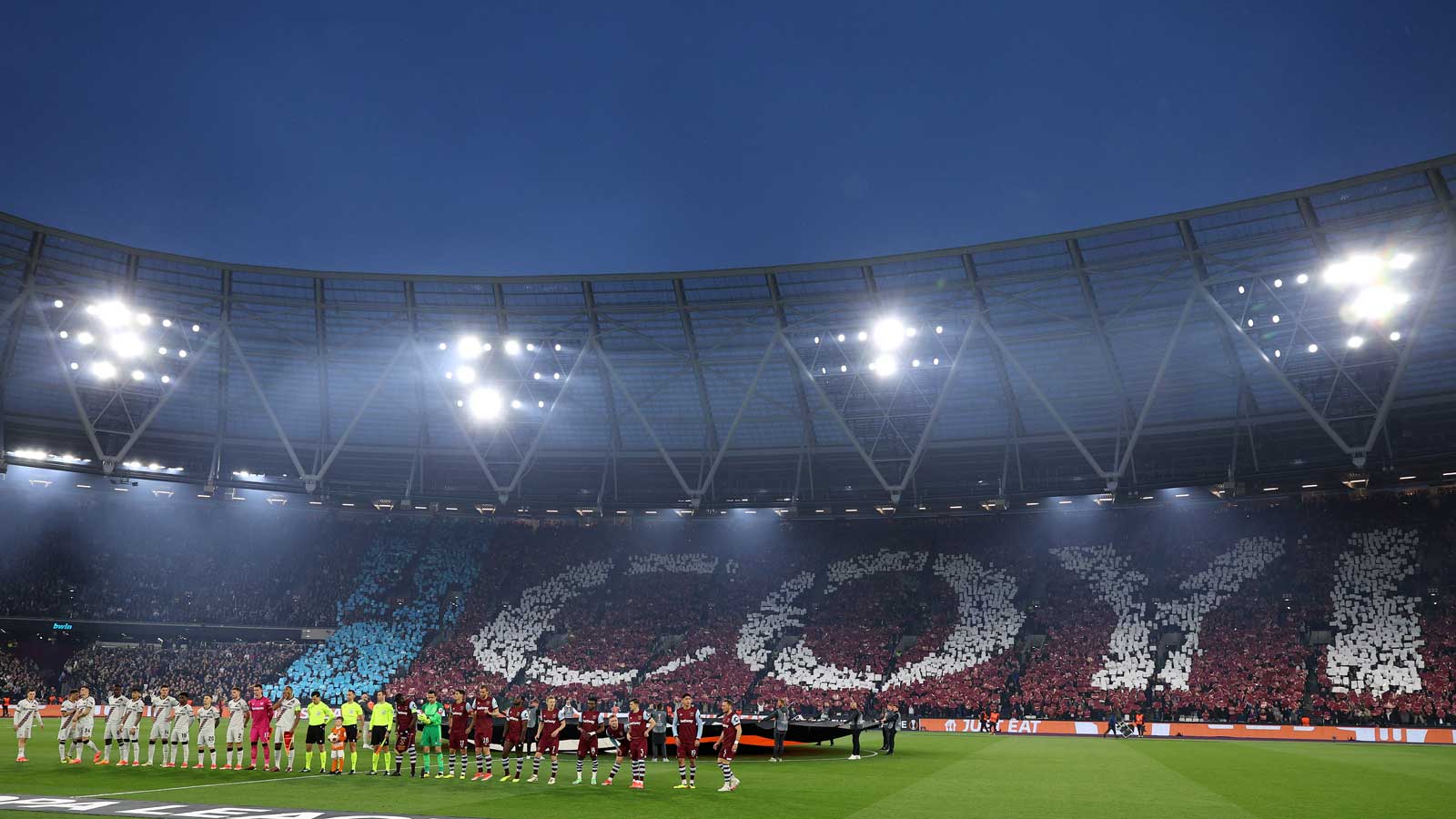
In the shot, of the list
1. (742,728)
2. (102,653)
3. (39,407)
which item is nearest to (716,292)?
(742,728)

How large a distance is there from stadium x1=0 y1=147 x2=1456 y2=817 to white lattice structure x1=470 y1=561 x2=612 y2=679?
29 cm

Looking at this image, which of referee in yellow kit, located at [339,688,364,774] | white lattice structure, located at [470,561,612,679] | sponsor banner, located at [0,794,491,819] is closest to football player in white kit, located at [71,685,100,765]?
referee in yellow kit, located at [339,688,364,774]

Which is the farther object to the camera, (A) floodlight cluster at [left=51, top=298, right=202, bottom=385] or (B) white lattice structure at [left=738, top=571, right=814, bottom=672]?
(B) white lattice structure at [left=738, top=571, right=814, bottom=672]

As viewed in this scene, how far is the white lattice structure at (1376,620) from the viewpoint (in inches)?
1769

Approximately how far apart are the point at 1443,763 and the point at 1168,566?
27212 mm

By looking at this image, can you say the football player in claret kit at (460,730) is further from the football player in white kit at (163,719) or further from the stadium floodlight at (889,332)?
the stadium floodlight at (889,332)

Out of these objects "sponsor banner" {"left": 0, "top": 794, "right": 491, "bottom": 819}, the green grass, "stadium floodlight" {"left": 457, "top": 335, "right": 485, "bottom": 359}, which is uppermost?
"stadium floodlight" {"left": 457, "top": 335, "right": 485, "bottom": 359}

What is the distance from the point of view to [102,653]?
5703 cm

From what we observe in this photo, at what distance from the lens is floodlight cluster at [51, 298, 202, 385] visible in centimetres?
4441

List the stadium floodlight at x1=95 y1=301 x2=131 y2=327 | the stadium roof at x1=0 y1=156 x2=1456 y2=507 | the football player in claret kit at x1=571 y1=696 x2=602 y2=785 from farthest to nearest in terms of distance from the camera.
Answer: the stadium floodlight at x1=95 y1=301 x2=131 y2=327 → the stadium roof at x1=0 y1=156 x2=1456 y2=507 → the football player in claret kit at x1=571 y1=696 x2=602 y2=785

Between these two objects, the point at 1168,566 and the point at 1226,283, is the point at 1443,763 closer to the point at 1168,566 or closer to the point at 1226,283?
the point at 1226,283

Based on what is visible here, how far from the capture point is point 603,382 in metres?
52.9

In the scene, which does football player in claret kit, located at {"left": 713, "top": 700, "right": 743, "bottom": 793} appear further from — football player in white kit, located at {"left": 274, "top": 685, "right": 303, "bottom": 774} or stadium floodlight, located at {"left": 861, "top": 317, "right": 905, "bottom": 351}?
stadium floodlight, located at {"left": 861, "top": 317, "right": 905, "bottom": 351}

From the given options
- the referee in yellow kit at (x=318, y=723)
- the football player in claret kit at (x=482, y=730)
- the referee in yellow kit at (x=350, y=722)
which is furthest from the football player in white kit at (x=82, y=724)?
the football player in claret kit at (x=482, y=730)
